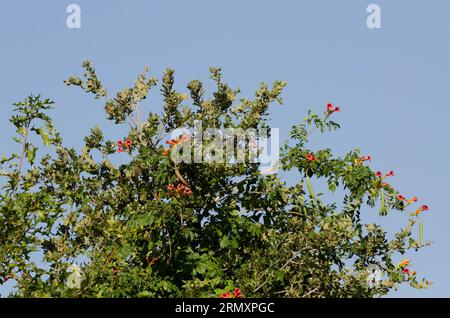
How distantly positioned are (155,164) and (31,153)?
7.66 feet

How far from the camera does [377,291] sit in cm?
1146

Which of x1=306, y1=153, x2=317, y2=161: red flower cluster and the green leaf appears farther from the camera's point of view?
x1=306, y1=153, x2=317, y2=161: red flower cluster

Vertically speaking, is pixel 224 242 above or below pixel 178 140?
below

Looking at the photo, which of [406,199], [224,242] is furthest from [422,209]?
[224,242]

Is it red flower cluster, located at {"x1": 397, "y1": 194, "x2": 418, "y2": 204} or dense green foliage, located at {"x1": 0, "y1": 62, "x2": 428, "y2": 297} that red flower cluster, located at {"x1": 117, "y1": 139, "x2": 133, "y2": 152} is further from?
red flower cluster, located at {"x1": 397, "y1": 194, "x2": 418, "y2": 204}

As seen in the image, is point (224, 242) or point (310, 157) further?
point (310, 157)

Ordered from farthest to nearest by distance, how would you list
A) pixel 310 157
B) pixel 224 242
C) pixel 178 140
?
pixel 310 157, pixel 178 140, pixel 224 242

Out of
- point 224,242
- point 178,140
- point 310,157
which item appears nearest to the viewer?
point 224,242

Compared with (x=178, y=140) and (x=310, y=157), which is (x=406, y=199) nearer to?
(x=310, y=157)

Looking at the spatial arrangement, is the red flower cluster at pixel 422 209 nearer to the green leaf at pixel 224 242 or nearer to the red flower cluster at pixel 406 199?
the red flower cluster at pixel 406 199

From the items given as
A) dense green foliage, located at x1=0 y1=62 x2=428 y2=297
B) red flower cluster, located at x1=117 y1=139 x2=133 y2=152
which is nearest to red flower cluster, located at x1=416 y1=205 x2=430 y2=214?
dense green foliage, located at x1=0 y1=62 x2=428 y2=297

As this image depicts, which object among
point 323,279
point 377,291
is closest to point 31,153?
point 323,279
